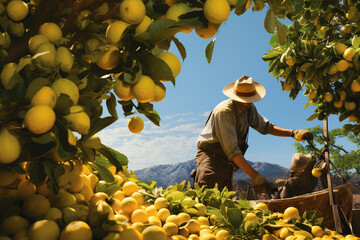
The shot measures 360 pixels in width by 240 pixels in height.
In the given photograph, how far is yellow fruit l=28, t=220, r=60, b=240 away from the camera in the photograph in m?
0.85

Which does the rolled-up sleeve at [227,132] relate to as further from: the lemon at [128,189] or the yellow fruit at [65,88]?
the yellow fruit at [65,88]

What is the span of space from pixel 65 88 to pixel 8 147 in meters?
0.17

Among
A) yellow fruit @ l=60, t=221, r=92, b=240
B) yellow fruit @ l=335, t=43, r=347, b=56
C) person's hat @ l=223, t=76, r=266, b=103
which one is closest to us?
yellow fruit @ l=60, t=221, r=92, b=240

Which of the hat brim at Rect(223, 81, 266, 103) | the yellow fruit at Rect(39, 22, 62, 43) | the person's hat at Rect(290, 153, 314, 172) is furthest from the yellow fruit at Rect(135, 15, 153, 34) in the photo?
the person's hat at Rect(290, 153, 314, 172)

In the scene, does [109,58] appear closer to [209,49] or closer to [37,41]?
[37,41]

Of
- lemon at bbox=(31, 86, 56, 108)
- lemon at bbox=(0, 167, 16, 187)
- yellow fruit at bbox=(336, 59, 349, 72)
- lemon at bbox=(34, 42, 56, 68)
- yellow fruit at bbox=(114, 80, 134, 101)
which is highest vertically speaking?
yellow fruit at bbox=(336, 59, 349, 72)

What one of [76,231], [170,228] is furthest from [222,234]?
[76,231]

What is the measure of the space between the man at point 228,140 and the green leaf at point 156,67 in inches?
106

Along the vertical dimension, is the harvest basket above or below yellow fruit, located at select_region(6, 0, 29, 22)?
below

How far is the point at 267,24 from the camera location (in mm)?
948

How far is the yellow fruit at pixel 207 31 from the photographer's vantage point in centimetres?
80

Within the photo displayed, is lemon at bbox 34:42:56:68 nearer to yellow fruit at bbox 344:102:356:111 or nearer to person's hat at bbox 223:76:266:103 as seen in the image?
person's hat at bbox 223:76:266:103

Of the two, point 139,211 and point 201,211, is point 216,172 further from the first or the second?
point 139,211

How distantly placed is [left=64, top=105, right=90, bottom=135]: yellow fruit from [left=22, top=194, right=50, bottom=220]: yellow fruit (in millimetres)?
380
